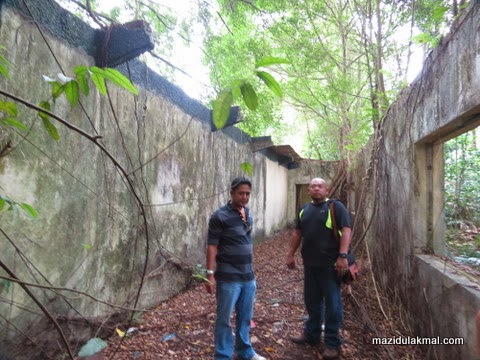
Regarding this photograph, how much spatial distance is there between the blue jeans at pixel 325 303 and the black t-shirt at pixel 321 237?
88 mm

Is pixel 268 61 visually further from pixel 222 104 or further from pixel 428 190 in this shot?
pixel 428 190

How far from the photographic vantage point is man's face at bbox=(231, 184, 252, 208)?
2775 millimetres

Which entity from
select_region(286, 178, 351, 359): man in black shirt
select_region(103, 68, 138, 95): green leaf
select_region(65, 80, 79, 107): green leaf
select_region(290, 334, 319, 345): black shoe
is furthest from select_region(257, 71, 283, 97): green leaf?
select_region(290, 334, 319, 345): black shoe

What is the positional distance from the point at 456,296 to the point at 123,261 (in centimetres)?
311

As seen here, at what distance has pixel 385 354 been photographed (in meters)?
2.94

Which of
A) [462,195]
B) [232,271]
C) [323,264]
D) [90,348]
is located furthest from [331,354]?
[462,195]

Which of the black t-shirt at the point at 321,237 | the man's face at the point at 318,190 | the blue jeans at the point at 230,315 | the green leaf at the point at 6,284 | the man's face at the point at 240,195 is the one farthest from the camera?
the man's face at the point at 318,190

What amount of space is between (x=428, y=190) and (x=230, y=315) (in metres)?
2.34

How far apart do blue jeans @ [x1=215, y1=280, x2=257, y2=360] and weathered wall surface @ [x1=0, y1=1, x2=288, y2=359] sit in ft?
2.35

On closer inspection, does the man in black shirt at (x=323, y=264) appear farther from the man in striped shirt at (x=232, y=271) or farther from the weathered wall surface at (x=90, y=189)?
the weathered wall surface at (x=90, y=189)

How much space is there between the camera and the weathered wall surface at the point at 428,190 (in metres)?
2.24

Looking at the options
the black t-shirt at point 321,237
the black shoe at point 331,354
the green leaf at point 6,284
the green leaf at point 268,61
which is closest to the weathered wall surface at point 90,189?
the green leaf at point 6,284

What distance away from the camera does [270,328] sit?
11.7ft

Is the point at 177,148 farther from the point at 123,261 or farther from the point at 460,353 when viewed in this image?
the point at 460,353
